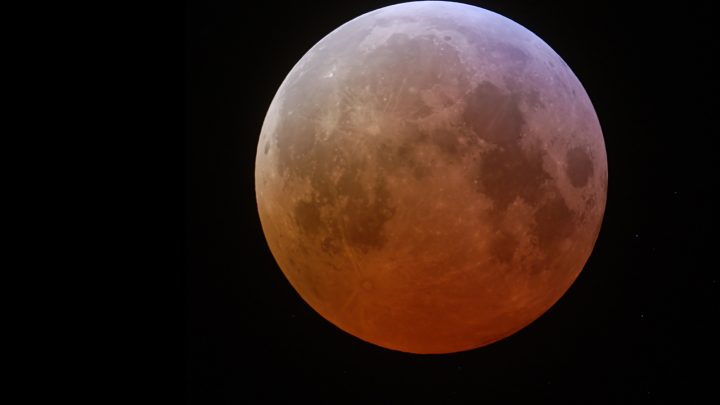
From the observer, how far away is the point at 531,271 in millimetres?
3250

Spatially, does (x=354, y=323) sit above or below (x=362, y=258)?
below

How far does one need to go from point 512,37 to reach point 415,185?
3.35 feet

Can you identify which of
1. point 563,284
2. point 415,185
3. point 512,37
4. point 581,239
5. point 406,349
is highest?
point 512,37

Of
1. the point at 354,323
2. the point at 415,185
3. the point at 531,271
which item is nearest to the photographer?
the point at 415,185

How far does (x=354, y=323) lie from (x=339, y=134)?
1006 millimetres

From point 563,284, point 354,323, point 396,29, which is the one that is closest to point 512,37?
point 396,29

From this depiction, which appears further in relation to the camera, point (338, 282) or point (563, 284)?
point (563, 284)

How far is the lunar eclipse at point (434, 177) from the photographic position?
305cm

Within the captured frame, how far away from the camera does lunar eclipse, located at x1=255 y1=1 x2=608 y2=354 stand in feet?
10.0

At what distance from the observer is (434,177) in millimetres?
3021

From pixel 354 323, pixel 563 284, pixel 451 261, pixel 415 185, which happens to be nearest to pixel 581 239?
pixel 563 284

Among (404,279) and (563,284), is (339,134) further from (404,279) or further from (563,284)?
(563,284)

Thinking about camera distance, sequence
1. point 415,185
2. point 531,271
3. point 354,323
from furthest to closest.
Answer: point 354,323 → point 531,271 → point 415,185

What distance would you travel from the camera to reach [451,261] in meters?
3.10
